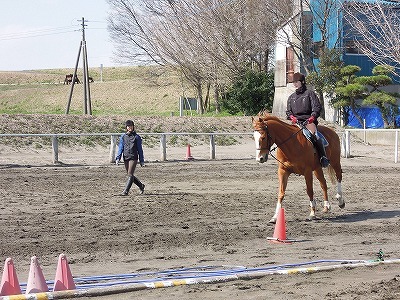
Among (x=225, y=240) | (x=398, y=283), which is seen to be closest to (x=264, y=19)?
(x=225, y=240)

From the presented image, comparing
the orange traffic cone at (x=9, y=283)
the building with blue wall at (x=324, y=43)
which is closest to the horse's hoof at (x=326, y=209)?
the orange traffic cone at (x=9, y=283)

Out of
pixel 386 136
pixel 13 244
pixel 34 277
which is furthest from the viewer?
pixel 386 136

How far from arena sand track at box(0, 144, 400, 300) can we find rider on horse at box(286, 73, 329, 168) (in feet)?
4.34

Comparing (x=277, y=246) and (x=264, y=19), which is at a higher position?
(x=264, y=19)

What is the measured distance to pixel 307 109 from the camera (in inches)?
572

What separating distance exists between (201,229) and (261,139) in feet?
6.40

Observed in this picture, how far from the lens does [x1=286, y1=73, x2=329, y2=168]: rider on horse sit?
1435 centimetres

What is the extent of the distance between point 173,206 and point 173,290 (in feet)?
25.6

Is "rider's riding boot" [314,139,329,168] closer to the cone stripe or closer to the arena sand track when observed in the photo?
the arena sand track

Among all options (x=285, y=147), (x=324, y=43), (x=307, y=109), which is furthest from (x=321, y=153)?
(x=324, y=43)

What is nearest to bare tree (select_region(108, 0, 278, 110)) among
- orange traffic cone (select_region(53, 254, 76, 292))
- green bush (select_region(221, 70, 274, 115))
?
green bush (select_region(221, 70, 274, 115))

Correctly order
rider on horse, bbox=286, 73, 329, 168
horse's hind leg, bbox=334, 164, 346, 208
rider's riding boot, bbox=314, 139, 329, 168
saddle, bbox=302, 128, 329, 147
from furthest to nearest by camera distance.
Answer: horse's hind leg, bbox=334, 164, 346, 208 → rider's riding boot, bbox=314, 139, 329, 168 → rider on horse, bbox=286, 73, 329, 168 → saddle, bbox=302, 128, 329, 147

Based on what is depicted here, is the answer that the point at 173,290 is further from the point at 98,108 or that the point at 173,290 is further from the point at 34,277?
the point at 98,108

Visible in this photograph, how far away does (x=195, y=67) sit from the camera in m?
55.6
